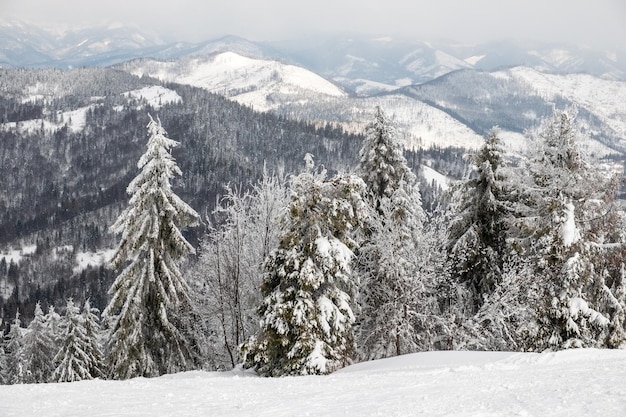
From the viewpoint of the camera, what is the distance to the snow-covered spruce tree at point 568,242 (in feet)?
52.2

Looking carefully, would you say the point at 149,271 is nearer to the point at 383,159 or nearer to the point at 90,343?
the point at 383,159

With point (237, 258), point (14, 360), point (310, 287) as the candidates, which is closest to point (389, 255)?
point (310, 287)

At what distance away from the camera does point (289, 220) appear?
16.4m

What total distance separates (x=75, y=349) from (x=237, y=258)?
22328 mm

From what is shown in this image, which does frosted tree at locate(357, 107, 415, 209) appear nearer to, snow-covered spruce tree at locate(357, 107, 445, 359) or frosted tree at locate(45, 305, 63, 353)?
snow-covered spruce tree at locate(357, 107, 445, 359)

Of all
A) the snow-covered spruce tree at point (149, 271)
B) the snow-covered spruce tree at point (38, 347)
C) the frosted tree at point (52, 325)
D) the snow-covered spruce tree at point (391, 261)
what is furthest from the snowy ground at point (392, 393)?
the frosted tree at point (52, 325)

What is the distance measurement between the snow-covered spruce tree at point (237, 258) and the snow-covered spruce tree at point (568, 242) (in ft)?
33.8

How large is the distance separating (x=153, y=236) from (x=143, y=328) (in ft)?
13.4

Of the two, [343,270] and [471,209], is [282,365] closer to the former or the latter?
[343,270]

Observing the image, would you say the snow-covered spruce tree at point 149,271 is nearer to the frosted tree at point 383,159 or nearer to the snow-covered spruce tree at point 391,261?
the snow-covered spruce tree at point 391,261

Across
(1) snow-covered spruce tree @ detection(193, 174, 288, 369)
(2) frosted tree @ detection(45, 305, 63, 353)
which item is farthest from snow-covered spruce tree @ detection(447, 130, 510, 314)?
(2) frosted tree @ detection(45, 305, 63, 353)

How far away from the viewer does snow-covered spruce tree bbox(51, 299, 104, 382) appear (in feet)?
114

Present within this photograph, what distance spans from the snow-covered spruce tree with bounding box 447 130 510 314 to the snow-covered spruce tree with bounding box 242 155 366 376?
6344mm

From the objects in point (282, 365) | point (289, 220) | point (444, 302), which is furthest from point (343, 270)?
point (444, 302)
